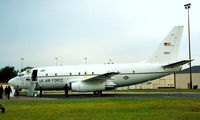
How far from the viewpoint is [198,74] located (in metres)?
66.0

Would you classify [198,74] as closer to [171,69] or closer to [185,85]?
[185,85]

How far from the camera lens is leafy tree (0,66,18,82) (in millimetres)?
Result: 105838

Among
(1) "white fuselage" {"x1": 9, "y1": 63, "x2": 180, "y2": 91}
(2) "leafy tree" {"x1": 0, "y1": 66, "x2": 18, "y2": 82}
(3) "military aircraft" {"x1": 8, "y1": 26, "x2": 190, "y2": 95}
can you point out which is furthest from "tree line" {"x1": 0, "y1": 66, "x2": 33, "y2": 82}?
(3) "military aircraft" {"x1": 8, "y1": 26, "x2": 190, "y2": 95}

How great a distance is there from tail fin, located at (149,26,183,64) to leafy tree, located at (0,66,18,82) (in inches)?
3459

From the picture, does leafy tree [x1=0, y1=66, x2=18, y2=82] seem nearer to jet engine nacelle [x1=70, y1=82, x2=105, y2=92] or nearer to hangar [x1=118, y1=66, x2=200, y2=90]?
hangar [x1=118, y1=66, x2=200, y2=90]

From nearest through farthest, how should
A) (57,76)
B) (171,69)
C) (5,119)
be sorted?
(5,119) → (171,69) → (57,76)

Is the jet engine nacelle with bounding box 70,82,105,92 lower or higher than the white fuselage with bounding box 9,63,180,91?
lower

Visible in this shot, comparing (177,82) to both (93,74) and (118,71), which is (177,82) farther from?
(93,74)

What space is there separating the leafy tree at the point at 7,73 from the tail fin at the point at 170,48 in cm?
8786

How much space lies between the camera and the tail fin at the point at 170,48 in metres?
29.6

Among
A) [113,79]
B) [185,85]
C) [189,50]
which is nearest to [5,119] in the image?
[113,79]

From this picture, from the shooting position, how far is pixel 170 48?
97.4ft

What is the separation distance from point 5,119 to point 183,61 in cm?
2064

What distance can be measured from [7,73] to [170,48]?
92272 mm
